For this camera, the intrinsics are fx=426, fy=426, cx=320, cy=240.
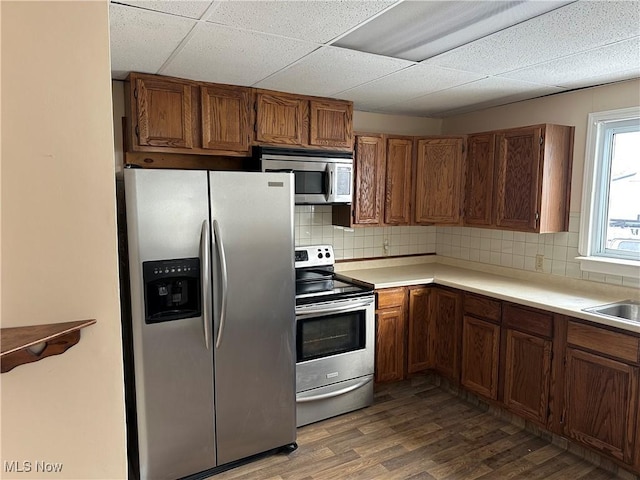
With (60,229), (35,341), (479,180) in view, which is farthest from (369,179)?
(35,341)

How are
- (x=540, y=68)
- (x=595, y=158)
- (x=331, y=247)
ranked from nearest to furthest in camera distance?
(x=540, y=68) < (x=595, y=158) < (x=331, y=247)

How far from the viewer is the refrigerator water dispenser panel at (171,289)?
85.7 inches

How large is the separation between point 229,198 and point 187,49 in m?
0.77

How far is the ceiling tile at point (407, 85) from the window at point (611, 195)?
101 cm

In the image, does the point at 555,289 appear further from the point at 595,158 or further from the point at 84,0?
the point at 84,0

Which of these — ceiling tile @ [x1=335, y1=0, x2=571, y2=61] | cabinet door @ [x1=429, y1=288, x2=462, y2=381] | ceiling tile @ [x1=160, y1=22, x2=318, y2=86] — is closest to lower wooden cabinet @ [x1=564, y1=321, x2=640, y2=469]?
cabinet door @ [x1=429, y1=288, x2=462, y2=381]

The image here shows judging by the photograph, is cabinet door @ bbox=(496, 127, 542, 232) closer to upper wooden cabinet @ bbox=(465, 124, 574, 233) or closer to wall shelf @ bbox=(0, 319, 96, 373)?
upper wooden cabinet @ bbox=(465, 124, 574, 233)

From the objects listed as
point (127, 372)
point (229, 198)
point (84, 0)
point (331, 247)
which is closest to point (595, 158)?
point (331, 247)

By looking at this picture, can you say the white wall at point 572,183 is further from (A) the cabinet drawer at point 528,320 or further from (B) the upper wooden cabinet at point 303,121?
(B) the upper wooden cabinet at point 303,121

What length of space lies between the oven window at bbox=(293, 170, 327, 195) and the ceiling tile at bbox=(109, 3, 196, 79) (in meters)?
1.14

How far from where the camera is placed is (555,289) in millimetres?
3027

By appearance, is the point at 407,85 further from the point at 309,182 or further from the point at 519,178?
the point at 519,178

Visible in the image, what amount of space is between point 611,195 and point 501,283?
939 millimetres

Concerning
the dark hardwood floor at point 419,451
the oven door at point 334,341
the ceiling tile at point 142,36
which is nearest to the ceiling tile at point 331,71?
the ceiling tile at point 142,36
